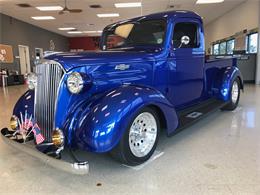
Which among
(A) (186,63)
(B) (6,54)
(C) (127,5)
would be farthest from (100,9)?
(A) (186,63)

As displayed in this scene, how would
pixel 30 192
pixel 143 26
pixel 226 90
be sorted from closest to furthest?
pixel 30 192 < pixel 143 26 < pixel 226 90

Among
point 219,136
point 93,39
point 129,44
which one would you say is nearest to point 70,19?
point 93,39

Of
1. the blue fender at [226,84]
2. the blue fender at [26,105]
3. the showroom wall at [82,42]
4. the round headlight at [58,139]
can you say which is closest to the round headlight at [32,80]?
the blue fender at [26,105]

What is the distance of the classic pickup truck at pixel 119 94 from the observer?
1848 mm

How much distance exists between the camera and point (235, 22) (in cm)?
1080

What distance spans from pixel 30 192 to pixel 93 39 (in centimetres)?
1893

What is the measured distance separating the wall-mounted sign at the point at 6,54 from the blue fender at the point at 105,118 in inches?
417

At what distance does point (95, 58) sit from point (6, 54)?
10744 mm

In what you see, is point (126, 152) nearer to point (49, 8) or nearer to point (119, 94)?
point (119, 94)

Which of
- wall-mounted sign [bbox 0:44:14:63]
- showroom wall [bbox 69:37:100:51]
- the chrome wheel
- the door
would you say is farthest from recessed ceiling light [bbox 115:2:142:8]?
showroom wall [bbox 69:37:100:51]

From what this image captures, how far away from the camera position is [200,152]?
245 centimetres

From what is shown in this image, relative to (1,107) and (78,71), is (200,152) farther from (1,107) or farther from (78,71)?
(1,107)

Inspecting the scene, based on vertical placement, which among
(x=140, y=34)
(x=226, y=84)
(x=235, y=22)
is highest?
(x=235, y=22)

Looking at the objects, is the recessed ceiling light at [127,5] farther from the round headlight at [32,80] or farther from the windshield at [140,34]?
the round headlight at [32,80]
